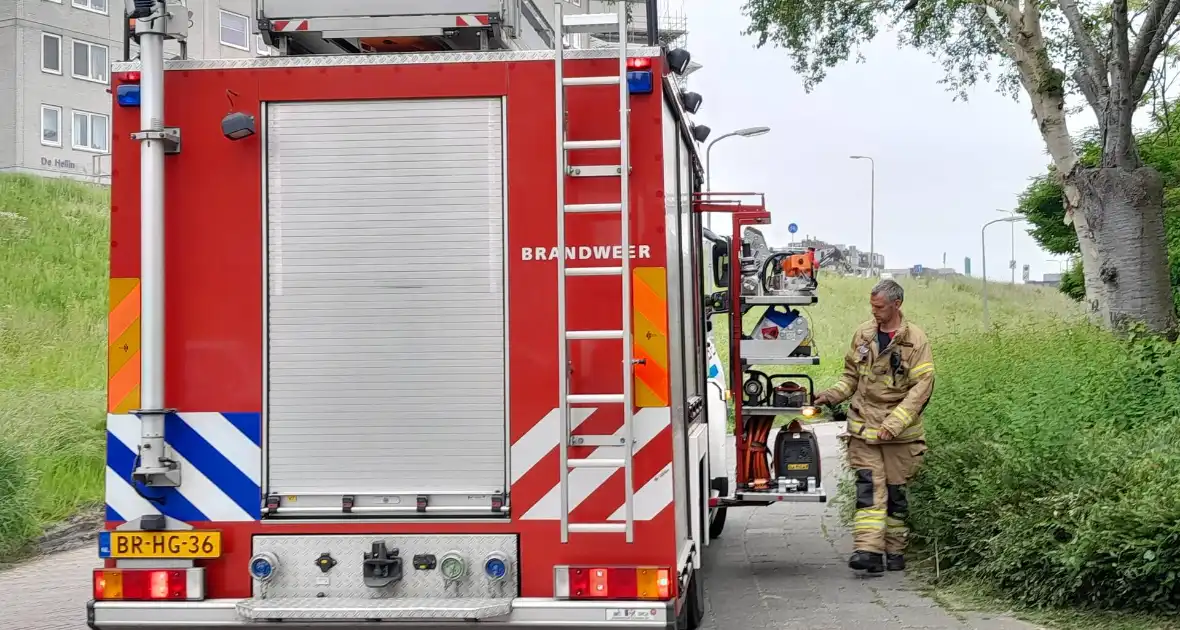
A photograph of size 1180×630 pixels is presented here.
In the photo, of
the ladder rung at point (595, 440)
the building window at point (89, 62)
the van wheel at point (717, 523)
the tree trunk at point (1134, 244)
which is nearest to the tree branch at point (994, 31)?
the tree trunk at point (1134, 244)

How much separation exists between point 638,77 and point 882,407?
4053mm

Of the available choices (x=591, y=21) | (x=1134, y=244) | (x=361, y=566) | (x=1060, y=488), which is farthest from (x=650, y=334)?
(x=1134, y=244)

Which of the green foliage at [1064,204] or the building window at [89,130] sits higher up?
the building window at [89,130]

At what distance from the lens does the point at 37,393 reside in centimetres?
1405

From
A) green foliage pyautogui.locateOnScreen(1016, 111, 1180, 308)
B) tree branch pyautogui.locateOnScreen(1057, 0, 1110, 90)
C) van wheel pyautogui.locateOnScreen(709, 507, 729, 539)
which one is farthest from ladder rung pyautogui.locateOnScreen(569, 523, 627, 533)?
green foliage pyautogui.locateOnScreen(1016, 111, 1180, 308)

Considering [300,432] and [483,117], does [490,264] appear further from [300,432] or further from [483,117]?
[300,432]

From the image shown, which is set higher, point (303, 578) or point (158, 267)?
point (158, 267)

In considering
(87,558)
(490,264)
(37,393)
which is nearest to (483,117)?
(490,264)

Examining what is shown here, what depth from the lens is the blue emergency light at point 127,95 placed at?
200 inches

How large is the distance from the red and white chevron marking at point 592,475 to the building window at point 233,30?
139ft

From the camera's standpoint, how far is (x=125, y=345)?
16.6 feet

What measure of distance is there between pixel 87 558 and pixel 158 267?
6205mm

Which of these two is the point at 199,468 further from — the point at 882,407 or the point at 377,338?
the point at 882,407

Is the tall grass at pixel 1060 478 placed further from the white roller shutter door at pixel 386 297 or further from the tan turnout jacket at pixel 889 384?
the white roller shutter door at pixel 386 297
